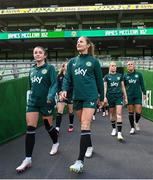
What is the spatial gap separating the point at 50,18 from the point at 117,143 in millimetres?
48970

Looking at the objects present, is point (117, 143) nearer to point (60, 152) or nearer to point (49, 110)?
point (60, 152)

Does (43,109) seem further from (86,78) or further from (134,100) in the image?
(134,100)

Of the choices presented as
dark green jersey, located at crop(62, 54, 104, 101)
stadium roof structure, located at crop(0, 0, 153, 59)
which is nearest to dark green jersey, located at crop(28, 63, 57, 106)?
dark green jersey, located at crop(62, 54, 104, 101)

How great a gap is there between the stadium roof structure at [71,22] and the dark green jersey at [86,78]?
142ft

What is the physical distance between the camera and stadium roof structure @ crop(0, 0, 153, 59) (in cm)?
5184

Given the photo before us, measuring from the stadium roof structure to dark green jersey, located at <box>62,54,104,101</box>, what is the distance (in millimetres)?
43417

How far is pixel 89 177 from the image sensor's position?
6.00 meters

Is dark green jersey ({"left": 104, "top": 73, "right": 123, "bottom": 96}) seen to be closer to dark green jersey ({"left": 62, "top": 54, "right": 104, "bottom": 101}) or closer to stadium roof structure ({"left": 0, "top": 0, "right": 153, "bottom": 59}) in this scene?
dark green jersey ({"left": 62, "top": 54, "right": 104, "bottom": 101})

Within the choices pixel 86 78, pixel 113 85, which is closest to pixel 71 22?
pixel 113 85

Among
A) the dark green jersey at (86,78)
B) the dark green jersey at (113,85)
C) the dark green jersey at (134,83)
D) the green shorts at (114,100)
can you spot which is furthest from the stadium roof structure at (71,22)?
the dark green jersey at (86,78)

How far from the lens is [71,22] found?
188ft

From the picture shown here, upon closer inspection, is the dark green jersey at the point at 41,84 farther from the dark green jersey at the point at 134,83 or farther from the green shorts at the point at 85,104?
the dark green jersey at the point at 134,83

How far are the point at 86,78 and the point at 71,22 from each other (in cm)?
5171

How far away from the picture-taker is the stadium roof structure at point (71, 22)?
5184cm
